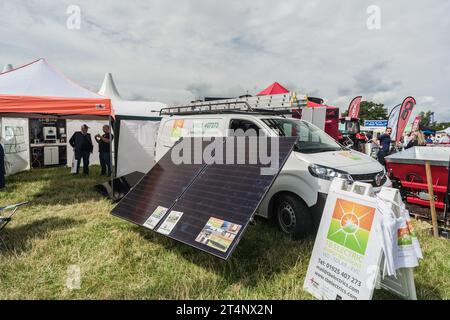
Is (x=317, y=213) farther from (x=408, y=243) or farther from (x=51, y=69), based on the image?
(x=51, y=69)

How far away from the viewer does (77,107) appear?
615 cm

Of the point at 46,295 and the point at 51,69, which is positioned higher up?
the point at 51,69

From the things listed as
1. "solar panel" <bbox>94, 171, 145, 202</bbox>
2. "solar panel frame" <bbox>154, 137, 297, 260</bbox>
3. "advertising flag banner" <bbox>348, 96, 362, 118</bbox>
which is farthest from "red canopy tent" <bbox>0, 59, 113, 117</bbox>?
"advertising flag banner" <bbox>348, 96, 362, 118</bbox>

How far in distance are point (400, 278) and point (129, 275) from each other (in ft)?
8.88

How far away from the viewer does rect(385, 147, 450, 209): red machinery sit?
15.0ft

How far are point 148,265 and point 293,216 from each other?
2.11 m

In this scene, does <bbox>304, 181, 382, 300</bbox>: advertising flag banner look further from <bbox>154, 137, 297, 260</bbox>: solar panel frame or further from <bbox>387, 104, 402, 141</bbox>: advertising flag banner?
<bbox>387, 104, 402, 141</bbox>: advertising flag banner

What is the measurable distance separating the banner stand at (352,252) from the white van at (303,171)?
1020 mm

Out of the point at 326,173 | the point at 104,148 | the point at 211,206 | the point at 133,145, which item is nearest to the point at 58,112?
the point at 133,145

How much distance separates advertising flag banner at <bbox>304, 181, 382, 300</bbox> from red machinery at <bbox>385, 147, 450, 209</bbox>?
2.97 metres

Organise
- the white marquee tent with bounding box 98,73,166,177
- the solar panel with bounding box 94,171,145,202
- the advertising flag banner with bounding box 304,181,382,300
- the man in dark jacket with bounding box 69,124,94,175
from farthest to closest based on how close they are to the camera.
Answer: the man in dark jacket with bounding box 69,124,94,175 → the white marquee tent with bounding box 98,73,166,177 → the solar panel with bounding box 94,171,145,202 → the advertising flag banner with bounding box 304,181,382,300

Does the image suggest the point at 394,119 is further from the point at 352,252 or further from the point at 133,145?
the point at 352,252

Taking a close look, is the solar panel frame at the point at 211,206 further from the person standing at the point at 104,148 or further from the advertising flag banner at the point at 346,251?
the person standing at the point at 104,148
